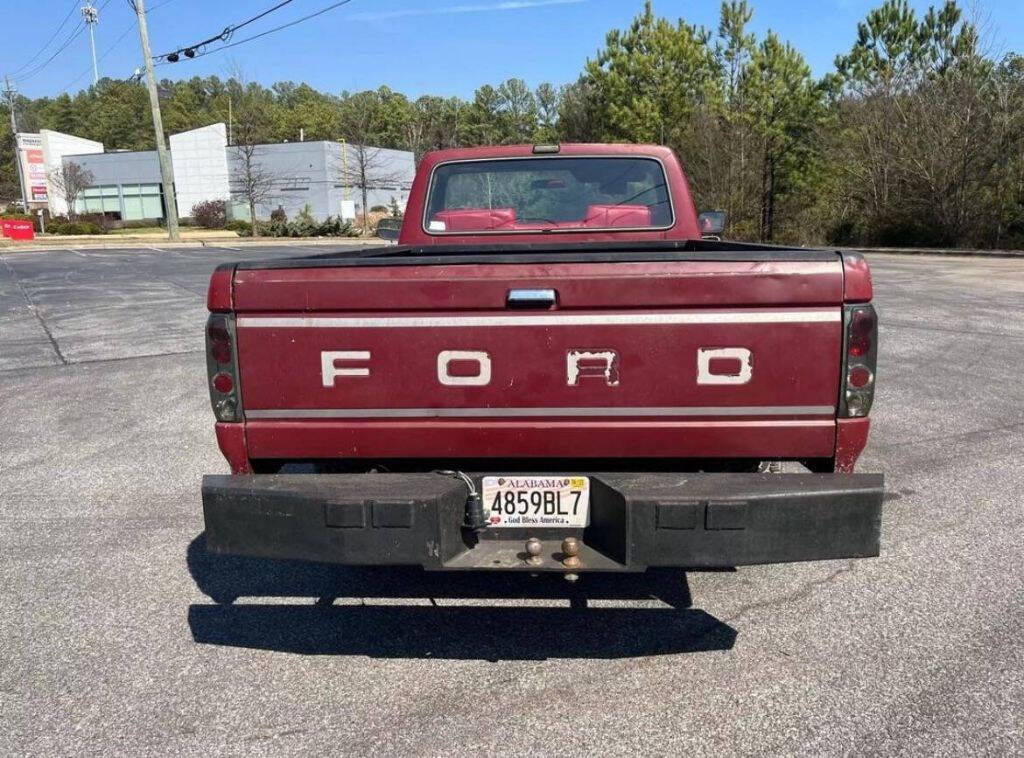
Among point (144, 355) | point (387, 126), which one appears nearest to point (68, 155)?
point (387, 126)

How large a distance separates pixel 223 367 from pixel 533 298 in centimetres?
113

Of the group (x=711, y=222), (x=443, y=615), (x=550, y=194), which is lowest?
(x=443, y=615)

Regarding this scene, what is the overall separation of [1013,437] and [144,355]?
900 cm

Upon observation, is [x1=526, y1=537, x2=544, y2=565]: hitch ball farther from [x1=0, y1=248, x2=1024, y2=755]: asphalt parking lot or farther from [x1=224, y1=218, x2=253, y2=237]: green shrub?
[x1=224, y1=218, x2=253, y2=237]: green shrub

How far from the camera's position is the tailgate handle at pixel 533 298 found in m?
2.86

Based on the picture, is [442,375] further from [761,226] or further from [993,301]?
[761,226]

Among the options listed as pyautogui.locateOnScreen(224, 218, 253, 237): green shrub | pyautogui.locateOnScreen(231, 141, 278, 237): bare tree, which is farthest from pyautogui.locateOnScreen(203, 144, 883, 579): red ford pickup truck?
pyautogui.locateOnScreen(231, 141, 278, 237): bare tree

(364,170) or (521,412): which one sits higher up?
(364,170)

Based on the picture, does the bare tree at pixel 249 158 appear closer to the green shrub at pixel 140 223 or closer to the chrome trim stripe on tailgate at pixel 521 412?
the green shrub at pixel 140 223

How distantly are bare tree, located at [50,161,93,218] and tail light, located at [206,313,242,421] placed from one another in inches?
2515

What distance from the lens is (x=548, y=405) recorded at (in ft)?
9.66

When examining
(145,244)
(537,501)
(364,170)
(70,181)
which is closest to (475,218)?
(537,501)

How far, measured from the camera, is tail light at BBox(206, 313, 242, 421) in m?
2.95

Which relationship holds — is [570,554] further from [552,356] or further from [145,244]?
[145,244]
